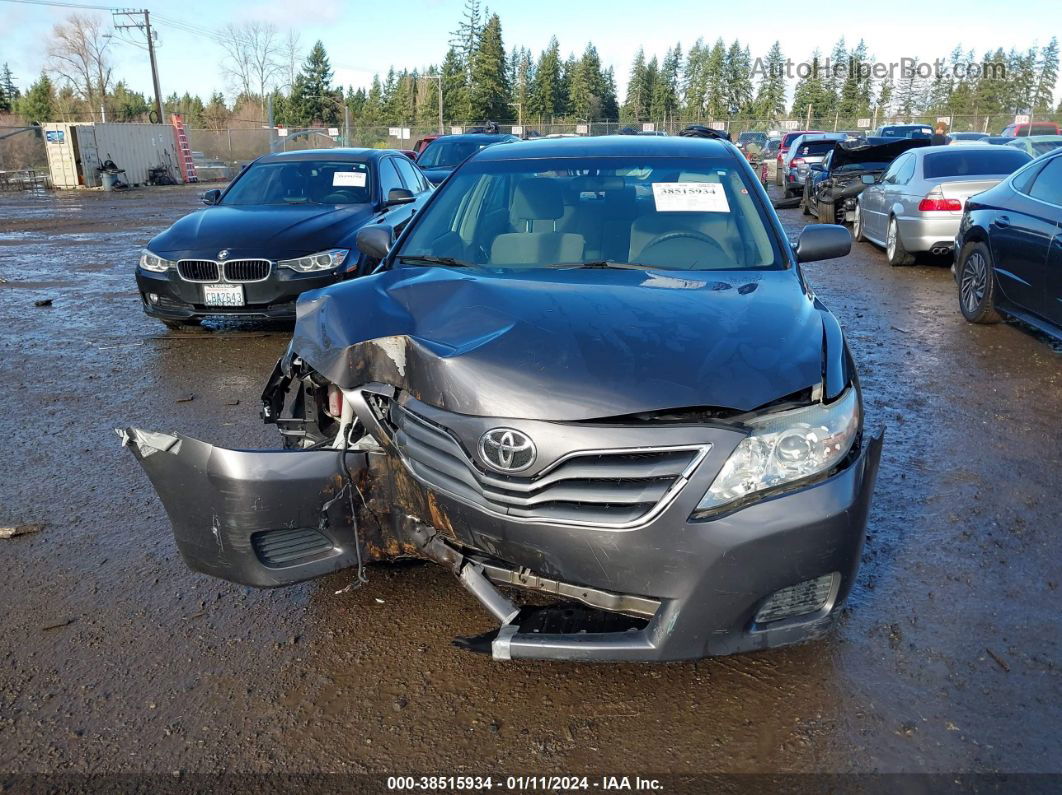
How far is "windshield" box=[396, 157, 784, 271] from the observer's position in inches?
142

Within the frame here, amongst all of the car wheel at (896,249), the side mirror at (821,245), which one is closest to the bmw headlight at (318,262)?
the side mirror at (821,245)

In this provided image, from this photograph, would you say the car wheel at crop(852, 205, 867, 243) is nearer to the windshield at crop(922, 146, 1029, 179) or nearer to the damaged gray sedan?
the windshield at crop(922, 146, 1029, 179)

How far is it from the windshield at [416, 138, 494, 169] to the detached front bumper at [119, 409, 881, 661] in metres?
14.2

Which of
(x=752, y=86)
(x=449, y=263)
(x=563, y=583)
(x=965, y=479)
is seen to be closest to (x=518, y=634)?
(x=563, y=583)

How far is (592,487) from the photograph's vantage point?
2.26 meters

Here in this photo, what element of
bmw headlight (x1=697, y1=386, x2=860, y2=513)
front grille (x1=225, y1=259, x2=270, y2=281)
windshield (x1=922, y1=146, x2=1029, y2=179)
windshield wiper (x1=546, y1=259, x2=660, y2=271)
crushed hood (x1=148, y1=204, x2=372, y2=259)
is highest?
windshield (x1=922, y1=146, x2=1029, y2=179)

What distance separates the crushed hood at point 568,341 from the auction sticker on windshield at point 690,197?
2.11 feet

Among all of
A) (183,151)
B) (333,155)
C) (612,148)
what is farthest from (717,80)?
(612,148)

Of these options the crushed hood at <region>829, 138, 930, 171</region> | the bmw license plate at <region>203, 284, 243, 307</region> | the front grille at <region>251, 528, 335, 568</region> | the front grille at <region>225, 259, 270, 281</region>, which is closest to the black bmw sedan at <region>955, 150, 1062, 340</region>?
the front grille at <region>251, 528, 335, 568</region>

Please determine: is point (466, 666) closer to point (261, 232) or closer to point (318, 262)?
point (318, 262)

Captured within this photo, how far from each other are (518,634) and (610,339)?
91 centimetres

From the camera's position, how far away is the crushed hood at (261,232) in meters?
6.89

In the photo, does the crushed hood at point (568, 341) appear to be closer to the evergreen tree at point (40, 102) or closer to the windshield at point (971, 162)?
the windshield at point (971, 162)

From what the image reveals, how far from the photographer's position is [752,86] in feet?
357
